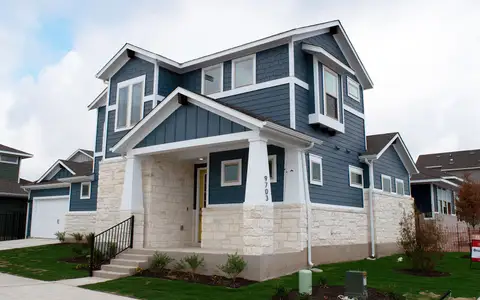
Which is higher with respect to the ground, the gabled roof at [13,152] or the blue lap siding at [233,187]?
the gabled roof at [13,152]

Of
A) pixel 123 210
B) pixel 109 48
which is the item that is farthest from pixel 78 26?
pixel 123 210

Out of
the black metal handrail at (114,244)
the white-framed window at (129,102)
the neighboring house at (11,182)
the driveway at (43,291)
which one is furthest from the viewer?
the neighboring house at (11,182)

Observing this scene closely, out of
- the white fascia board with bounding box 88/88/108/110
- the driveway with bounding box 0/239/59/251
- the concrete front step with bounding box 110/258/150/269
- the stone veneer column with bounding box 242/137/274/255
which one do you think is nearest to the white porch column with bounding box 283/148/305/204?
the stone veneer column with bounding box 242/137/274/255

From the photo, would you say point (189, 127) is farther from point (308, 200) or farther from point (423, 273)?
point (423, 273)

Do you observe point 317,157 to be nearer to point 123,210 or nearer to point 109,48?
point 123,210

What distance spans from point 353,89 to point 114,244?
1039cm

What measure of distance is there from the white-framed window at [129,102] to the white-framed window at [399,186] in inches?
440

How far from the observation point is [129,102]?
1636cm

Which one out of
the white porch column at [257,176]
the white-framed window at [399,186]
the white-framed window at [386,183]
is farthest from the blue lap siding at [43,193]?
the white-framed window at [399,186]

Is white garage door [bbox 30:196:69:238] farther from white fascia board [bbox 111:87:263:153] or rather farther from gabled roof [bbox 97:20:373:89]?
white fascia board [bbox 111:87:263:153]

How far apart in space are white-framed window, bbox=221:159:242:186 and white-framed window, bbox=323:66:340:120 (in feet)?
10.9

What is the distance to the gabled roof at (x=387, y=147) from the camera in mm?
16597

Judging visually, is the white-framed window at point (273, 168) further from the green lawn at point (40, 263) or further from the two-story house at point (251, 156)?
the green lawn at point (40, 263)

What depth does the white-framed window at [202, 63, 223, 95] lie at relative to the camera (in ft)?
49.3
